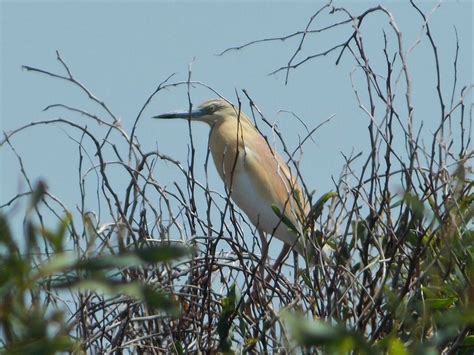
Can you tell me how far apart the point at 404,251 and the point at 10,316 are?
5.50ft

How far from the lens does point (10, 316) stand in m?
0.80

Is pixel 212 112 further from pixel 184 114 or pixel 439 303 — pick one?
pixel 439 303

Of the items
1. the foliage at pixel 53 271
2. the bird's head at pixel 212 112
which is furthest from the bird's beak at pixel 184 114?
the foliage at pixel 53 271

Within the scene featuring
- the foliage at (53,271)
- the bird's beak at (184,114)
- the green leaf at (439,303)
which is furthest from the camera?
the bird's beak at (184,114)

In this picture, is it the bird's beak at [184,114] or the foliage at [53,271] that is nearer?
the foliage at [53,271]

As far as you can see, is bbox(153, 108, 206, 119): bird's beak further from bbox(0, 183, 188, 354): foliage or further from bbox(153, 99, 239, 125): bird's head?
bbox(0, 183, 188, 354): foliage

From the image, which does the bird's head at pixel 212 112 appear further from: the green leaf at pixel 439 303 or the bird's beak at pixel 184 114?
the green leaf at pixel 439 303

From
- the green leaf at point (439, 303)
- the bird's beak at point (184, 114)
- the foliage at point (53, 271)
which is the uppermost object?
the bird's beak at point (184, 114)

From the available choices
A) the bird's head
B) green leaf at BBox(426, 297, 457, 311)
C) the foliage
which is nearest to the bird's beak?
the bird's head

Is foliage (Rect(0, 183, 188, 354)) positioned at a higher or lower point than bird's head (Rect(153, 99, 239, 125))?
lower

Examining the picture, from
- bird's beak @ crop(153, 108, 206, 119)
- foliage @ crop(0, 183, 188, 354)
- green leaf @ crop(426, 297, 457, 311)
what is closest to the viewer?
foliage @ crop(0, 183, 188, 354)

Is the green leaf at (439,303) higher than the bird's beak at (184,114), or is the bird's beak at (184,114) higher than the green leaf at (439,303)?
the bird's beak at (184,114)

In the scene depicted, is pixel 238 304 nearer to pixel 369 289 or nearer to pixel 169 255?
pixel 369 289

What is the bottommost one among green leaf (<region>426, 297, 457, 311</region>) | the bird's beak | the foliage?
the foliage
